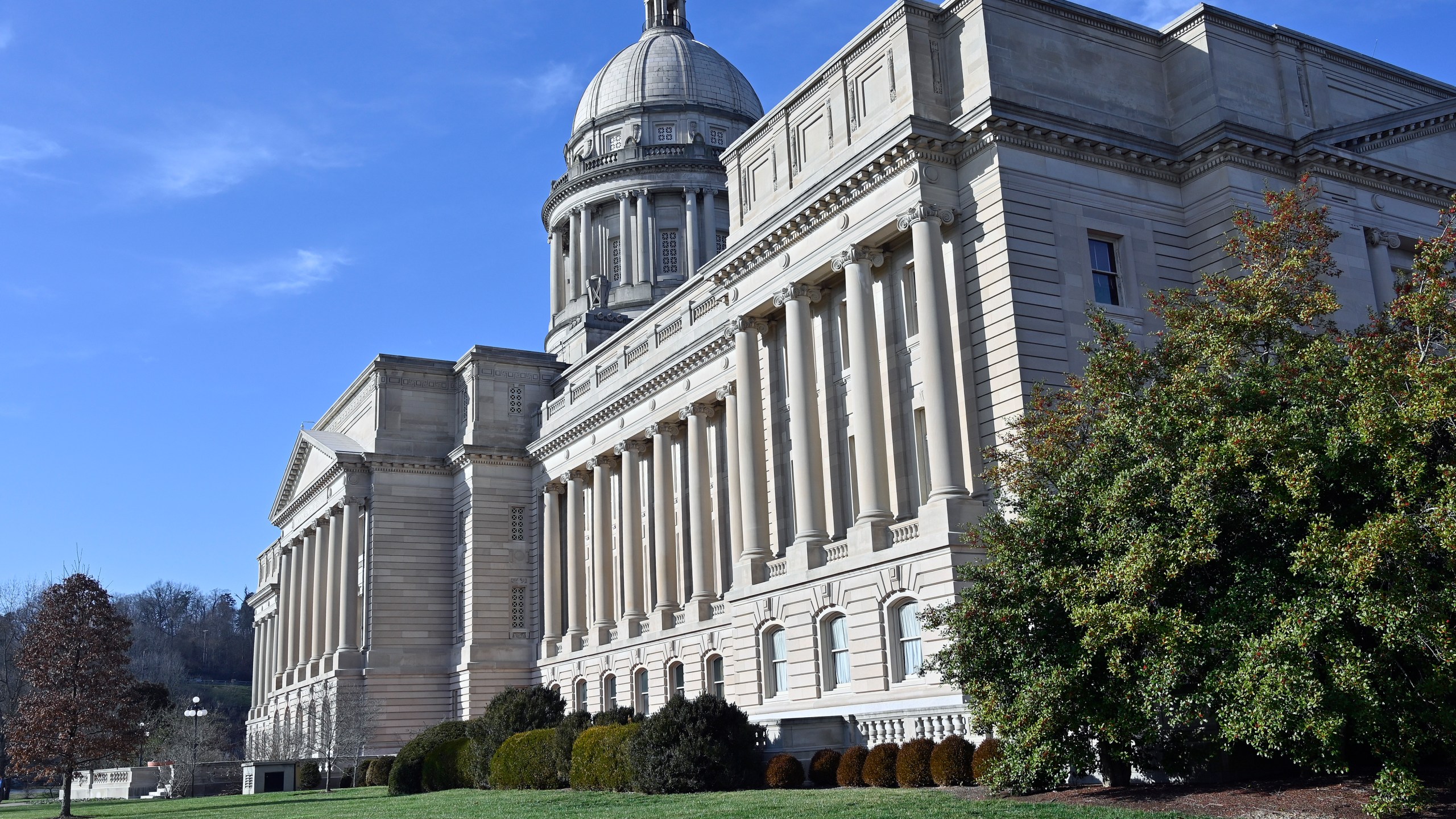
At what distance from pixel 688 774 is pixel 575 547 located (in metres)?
31.0

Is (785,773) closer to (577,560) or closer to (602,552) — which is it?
(602,552)

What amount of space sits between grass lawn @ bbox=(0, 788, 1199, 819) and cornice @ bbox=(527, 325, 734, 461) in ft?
57.2

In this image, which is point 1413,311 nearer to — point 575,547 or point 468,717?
point 575,547

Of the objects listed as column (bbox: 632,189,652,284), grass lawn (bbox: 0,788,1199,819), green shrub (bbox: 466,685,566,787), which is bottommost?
grass lawn (bbox: 0,788,1199,819)

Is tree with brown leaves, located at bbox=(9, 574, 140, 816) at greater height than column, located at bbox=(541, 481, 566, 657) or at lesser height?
lesser

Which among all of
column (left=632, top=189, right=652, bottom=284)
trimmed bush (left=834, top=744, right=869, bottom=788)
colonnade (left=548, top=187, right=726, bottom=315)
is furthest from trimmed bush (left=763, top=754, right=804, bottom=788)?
column (left=632, top=189, right=652, bottom=284)

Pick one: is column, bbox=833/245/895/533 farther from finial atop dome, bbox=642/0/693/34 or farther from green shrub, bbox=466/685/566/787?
finial atop dome, bbox=642/0/693/34

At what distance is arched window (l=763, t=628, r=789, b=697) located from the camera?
108 ft

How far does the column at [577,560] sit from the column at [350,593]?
34.6ft

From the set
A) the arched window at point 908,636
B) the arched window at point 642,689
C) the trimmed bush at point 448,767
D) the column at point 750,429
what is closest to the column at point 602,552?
the arched window at point 642,689

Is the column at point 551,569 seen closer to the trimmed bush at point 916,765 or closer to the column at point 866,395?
the column at point 866,395

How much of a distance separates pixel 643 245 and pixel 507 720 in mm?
43752

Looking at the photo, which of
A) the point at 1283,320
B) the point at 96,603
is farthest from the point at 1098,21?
the point at 96,603

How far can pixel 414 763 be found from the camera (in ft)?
129
